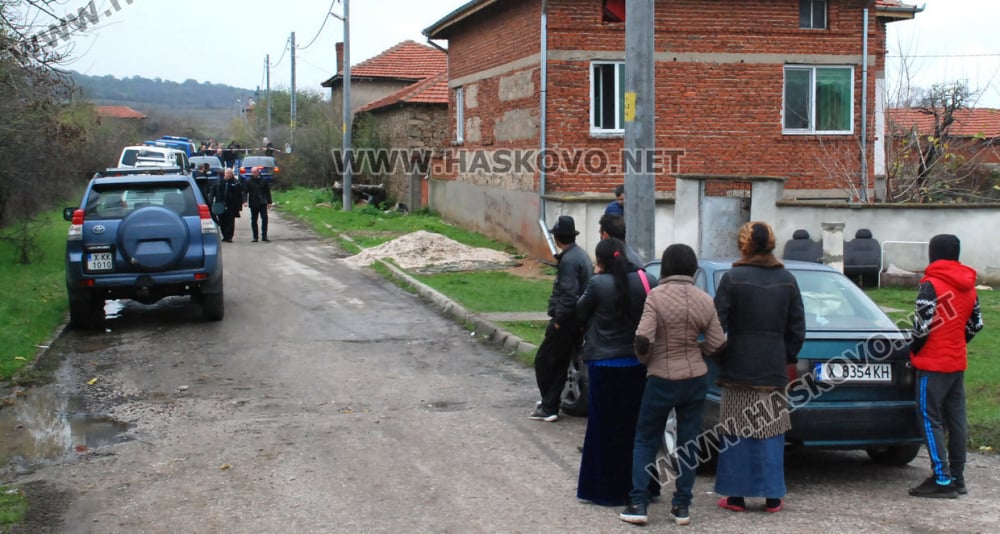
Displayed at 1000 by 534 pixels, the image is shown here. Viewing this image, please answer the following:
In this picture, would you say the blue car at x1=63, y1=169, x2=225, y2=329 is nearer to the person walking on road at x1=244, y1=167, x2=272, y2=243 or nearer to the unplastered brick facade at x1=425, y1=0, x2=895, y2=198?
the unplastered brick facade at x1=425, y1=0, x2=895, y2=198

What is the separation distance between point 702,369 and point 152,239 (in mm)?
8747

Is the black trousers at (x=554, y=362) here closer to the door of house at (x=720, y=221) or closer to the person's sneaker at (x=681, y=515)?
the person's sneaker at (x=681, y=515)

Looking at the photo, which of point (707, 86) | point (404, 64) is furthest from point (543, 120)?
point (404, 64)

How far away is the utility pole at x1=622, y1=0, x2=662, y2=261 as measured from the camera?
33.5 ft

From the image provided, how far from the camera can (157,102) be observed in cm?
15938

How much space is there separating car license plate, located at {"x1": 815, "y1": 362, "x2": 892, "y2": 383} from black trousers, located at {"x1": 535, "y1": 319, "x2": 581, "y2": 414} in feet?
7.65

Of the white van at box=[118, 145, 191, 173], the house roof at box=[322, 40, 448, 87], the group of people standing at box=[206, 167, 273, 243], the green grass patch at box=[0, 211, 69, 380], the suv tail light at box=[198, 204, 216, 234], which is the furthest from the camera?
the house roof at box=[322, 40, 448, 87]

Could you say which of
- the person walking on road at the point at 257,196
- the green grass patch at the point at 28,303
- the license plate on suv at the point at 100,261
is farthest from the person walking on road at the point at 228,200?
the license plate on suv at the point at 100,261

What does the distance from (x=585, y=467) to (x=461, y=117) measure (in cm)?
2033

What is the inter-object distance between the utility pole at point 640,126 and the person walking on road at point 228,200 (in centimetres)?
1614

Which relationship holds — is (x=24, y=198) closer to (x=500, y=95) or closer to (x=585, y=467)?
(x=500, y=95)

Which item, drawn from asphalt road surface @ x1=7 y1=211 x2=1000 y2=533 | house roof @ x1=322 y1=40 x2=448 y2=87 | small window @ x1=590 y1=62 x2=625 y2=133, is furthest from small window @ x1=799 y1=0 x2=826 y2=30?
house roof @ x1=322 y1=40 x2=448 y2=87

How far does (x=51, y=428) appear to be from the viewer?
8.47 metres
